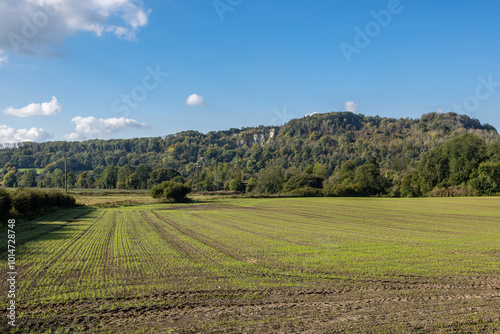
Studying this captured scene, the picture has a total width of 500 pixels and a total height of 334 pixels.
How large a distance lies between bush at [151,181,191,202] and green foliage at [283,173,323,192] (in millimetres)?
46645

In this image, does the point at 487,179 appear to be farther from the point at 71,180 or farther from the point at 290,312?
the point at 71,180

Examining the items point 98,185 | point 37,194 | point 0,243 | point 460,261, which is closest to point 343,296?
point 460,261

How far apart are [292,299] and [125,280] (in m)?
5.83

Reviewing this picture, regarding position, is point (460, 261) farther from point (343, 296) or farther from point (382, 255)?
point (343, 296)

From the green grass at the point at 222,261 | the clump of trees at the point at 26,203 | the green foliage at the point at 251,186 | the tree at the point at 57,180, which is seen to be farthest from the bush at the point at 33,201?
the green foliage at the point at 251,186

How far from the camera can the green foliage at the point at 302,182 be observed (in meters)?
110

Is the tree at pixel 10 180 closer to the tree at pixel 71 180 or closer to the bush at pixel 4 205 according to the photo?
the tree at pixel 71 180

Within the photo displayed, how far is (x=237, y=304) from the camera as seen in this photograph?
9.08 m

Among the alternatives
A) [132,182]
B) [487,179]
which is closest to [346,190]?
[487,179]

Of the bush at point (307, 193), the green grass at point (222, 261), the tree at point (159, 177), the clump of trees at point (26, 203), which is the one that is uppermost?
the tree at point (159, 177)

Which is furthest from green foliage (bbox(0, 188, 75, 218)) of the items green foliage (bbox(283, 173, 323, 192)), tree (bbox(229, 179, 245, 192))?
tree (bbox(229, 179, 245, 192))

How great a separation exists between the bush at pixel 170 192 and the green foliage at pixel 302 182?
1836 inches

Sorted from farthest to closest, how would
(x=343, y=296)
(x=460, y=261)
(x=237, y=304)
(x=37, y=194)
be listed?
(x=37, y=194) < (x=460, y=261) < (x=343, y=296) < (x=237, y=304)

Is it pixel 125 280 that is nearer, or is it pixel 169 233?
pixel 125 280
